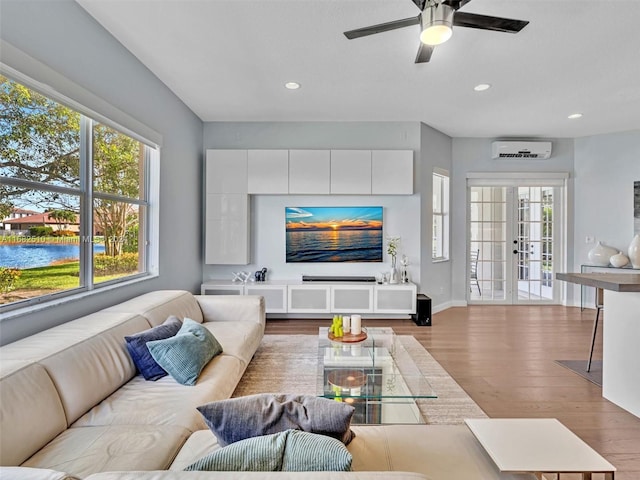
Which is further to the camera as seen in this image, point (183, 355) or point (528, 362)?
point (528, 362)

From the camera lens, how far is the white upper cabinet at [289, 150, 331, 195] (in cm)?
478

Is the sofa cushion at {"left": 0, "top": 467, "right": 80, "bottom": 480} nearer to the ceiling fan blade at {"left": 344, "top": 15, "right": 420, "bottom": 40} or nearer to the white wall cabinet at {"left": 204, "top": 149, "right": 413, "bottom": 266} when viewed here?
the ceiling fan blade at {"left": 344, "top": 15, "right": 420, "bottom": 40}

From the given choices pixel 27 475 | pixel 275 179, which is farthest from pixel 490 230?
pixel 27 475

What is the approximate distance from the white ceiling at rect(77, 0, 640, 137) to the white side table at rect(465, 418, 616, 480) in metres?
2.66

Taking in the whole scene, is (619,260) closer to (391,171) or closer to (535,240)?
(535,240)

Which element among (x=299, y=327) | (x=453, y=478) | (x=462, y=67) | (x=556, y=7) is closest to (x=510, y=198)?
(x=462, y=67)

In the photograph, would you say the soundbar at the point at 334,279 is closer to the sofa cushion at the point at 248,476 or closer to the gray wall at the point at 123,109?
the gray wall at the point at 123,109

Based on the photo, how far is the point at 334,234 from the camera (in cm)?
504

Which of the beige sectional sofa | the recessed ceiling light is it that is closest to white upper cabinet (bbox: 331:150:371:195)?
the recessed ceiling light

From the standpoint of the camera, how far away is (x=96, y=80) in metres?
2.60

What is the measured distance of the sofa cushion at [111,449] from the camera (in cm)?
126

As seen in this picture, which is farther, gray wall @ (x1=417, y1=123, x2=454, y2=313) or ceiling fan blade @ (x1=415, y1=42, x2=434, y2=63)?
gray wall @ (x1=417, y1=123, x2=454, y2=313)

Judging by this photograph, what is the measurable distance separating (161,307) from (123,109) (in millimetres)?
1762

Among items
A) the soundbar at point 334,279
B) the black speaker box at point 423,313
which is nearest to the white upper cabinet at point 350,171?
the soundbar at point 334,279
